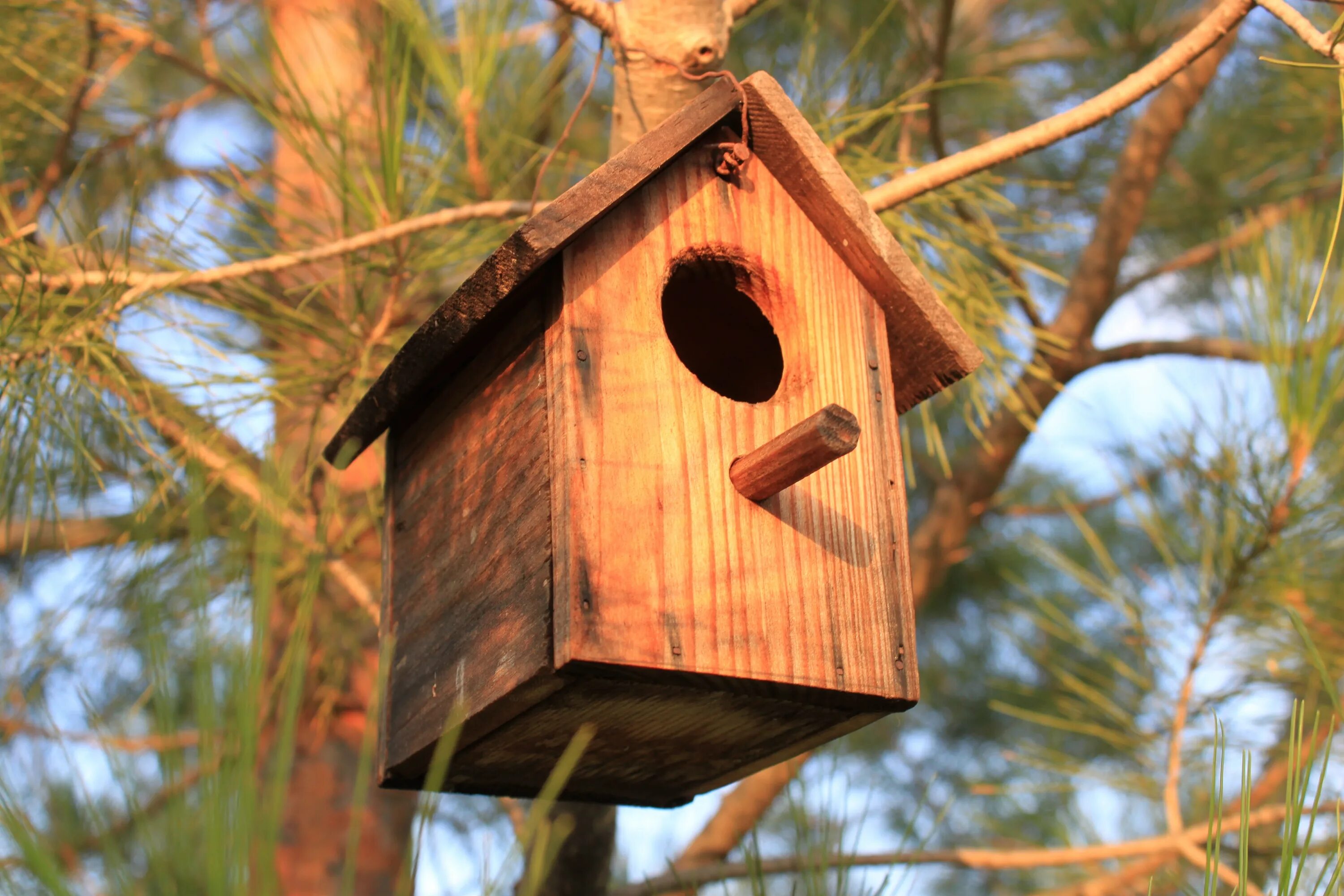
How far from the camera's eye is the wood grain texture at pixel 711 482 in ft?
3.67

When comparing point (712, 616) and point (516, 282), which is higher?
point (516, 282)

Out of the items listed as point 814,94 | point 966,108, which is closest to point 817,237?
point 814,94

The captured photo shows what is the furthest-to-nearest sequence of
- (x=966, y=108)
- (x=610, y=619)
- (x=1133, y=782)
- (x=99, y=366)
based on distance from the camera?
1. (x=966, y=108)
2. (x=1133, y=782)
3. (x=99, y=366)
4. (x=610, y=619)

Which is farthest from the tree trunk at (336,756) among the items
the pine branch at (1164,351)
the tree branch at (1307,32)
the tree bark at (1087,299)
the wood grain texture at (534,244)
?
the tree branch at (1307,32)

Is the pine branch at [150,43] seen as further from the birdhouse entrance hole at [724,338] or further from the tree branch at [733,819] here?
the tree branch at [733,819]

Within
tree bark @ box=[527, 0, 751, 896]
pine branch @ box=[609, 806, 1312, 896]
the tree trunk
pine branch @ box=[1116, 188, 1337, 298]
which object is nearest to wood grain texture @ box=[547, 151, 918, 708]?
tree bark @ box=[527, 0, 751, 896]

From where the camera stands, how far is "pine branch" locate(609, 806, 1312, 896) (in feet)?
5.58

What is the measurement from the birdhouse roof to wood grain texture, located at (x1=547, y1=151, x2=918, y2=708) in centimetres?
3

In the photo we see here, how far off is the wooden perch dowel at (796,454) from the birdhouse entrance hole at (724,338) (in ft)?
1.11

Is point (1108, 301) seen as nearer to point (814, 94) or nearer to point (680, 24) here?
point (814, 94)

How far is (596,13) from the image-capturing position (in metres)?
1.57

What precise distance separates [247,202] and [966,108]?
1.60 meters

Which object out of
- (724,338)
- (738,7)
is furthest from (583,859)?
(738,7)

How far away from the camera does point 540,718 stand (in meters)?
1.17
